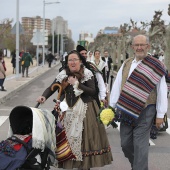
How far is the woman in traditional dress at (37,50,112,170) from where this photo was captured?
536cm

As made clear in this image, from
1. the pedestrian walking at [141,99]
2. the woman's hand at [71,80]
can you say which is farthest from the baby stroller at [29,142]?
the pedestrian walking at [141,99]

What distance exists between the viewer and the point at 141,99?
4.79 meters

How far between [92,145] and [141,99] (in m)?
1.03

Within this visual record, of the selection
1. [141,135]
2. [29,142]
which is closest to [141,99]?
[141,135]

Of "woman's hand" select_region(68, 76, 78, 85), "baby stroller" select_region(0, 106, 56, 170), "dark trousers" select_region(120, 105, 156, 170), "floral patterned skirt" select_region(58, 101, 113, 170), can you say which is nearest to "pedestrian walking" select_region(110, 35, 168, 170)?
"dark trousers" select_region(120, 105, 156, 170)

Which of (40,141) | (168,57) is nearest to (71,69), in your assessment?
(40,141)

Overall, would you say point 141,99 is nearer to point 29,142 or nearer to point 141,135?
point 141,135

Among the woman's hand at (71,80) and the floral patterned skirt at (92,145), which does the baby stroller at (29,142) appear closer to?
the floral patterned skirt at (92,145)

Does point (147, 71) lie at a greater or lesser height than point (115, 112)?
greater

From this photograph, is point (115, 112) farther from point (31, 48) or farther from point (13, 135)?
point (31, 48)

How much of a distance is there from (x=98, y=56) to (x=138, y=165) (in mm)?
6319

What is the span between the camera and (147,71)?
15.7 feet

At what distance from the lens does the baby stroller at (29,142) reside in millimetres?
4297

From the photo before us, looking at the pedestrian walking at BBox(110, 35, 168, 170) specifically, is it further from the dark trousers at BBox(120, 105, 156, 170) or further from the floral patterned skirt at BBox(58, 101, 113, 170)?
the floral patterned skirt at BBox(58, 101, 113, 170)
